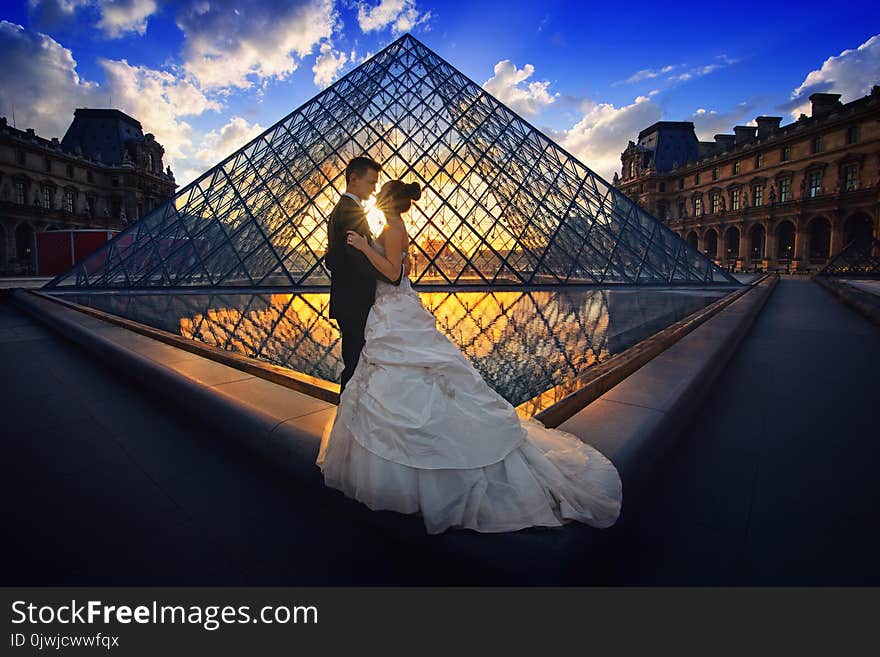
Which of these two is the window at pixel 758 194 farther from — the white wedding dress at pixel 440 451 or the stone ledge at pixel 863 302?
the white wedding dress at pixel 440 451

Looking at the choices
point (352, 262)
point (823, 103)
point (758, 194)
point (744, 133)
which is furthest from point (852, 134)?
point (352, 262)

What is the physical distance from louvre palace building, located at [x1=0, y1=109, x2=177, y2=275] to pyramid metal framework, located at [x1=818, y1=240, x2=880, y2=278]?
168ft

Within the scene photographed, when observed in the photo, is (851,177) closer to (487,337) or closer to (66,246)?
(487,337)

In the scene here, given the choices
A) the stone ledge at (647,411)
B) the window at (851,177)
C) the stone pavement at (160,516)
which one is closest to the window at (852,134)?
the window at (851,177)

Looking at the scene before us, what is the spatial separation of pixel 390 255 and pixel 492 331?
3962 mm

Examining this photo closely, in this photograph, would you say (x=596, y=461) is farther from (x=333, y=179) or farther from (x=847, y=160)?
(x=847, y=160)

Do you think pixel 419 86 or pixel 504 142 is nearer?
pixel 504 142

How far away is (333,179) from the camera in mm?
14609

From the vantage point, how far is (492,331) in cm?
552

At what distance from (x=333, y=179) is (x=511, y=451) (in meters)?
14.9
